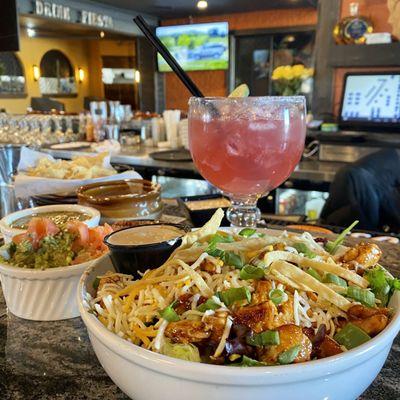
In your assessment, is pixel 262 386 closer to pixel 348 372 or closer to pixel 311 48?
pixel 348 372

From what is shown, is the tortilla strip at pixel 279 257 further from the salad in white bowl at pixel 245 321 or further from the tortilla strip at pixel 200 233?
the tortilla strip at pixel 200 233

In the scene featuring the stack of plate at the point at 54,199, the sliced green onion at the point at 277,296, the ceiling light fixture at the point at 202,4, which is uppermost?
the ceiling light fixture at the point at 202,4

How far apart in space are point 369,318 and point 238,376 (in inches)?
8.9

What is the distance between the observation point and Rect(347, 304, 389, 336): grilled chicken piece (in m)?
0.60

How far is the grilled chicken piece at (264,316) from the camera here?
0.59 meters

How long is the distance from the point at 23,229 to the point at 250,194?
54 centimetres

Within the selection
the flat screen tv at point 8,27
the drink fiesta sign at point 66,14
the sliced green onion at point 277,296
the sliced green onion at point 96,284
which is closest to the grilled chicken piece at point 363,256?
the sliced green onion at point 277,296

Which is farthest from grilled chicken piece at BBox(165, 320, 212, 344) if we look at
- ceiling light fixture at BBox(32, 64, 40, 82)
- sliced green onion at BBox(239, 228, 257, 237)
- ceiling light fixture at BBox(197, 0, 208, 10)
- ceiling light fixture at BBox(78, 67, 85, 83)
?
ceiling light fixture at BBox(78, 67, 85, 83)

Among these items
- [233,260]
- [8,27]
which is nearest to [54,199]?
[233,260]

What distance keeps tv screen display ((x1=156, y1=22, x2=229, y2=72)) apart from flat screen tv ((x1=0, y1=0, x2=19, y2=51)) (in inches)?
192

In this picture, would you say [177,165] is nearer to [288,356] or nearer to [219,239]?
[219,239]

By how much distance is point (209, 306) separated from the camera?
24.2 inches

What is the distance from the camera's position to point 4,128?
14.8 ft

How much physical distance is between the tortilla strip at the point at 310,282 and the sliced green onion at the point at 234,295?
67mm
